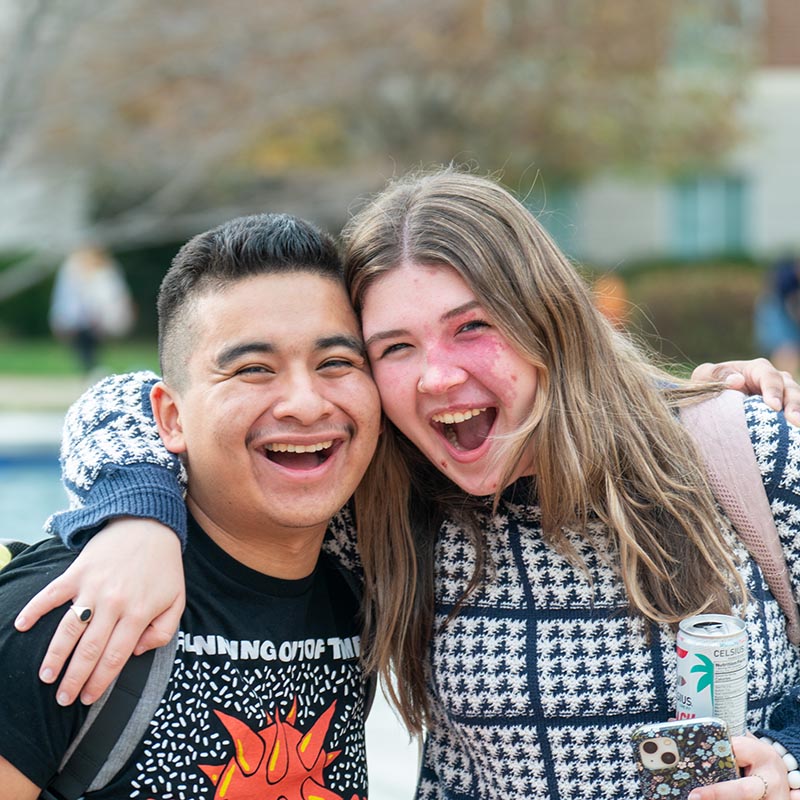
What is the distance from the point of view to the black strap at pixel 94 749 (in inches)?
94.8

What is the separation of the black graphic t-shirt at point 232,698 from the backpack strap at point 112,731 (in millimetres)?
33

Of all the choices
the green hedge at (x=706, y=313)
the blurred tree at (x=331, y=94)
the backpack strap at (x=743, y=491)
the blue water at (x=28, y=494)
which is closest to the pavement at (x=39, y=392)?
the blue water at (x=28, y=494)

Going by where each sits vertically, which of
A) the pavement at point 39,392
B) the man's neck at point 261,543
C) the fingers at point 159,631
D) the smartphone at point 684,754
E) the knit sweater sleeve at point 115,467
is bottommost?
the smartphone at point 684,754

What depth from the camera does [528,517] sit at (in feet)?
9.48

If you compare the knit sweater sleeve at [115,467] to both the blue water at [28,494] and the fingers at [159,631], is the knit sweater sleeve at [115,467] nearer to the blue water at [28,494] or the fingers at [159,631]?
the fingers at [159,631]

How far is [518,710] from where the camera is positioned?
8.82 feet

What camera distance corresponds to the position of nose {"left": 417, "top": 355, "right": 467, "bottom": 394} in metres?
2.73

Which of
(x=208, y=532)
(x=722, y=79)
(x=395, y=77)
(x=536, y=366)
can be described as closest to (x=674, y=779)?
(x=536, y=366)

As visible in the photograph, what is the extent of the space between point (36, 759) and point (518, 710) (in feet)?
3.42

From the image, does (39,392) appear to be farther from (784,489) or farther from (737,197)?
(737,197)

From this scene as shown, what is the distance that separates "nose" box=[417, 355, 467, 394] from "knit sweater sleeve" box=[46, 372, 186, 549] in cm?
62

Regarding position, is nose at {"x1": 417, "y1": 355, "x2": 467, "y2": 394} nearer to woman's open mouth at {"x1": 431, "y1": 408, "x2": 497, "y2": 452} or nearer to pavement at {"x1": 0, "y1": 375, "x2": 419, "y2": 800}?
woman's open mouth at {"x1": 431, "y1": 408, "x2": 497, "y2": 452}

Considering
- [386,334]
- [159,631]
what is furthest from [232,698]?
[386,334]

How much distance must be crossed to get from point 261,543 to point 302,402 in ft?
1.20
